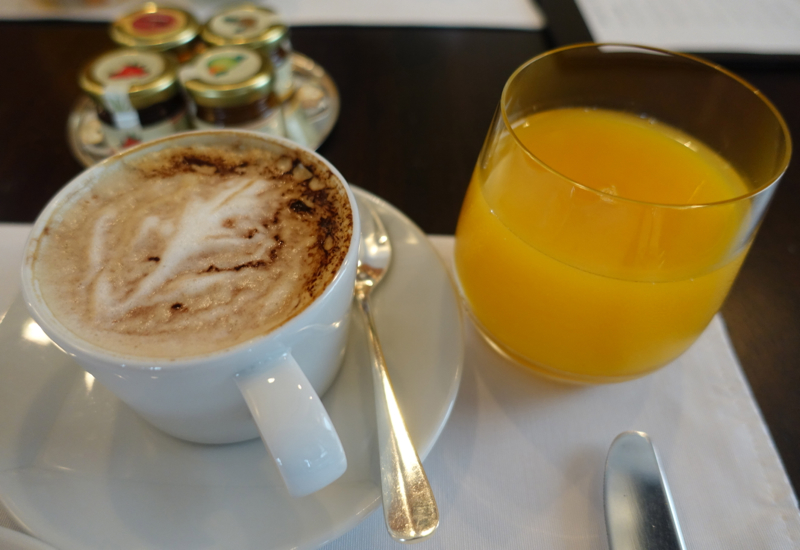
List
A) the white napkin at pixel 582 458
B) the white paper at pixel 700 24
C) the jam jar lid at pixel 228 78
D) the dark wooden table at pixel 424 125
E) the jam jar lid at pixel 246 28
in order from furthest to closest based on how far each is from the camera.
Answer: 1. the white paper at pixel 700 24
2. the jam jar lid at pixel 246 28
3. the jam jar lid at pixel 228 78
4. the dark wooden table at pixel 424 125
5. the white napkin at pixel 582 458

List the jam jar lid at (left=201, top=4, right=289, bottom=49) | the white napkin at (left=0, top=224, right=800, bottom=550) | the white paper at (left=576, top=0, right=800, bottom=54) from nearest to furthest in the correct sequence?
the white napkin at (left=0, top=224, right=800, bottom=550), the jam jar lid at (left=201, top=4, right=289, bottom=49), the white paper at (left=576, top=0, right=800, bottom=54)

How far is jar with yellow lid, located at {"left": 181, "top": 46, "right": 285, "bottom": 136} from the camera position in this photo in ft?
3.26

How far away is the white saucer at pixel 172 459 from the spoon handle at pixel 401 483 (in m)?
0.02

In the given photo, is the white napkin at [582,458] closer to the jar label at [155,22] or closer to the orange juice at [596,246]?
the orange juice at [596,246]

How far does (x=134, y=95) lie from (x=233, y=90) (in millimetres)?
195

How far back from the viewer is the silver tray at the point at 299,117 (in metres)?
1.09

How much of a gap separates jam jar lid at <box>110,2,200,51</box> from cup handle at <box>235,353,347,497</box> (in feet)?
3.49

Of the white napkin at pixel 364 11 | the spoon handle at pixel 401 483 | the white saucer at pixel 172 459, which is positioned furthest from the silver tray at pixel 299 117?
the spoon handle at pixel 401 483

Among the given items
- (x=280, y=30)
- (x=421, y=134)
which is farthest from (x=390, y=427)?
(x=280, y=30)

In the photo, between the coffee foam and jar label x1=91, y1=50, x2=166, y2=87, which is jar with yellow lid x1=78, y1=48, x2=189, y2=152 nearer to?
jar label x1=91, y1=50, x2=166, y2=87

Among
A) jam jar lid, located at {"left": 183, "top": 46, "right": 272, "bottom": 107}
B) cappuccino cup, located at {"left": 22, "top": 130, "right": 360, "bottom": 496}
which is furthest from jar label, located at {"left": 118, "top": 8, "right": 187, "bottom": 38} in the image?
cappuccino cup, located at {"left": 22, "top": 130, "right": 360, "bottom": 496}

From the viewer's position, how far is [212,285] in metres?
0.56

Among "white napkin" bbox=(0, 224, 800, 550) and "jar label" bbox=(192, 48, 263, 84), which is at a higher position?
"jar label" bbox=(192, 48, 263, 84)

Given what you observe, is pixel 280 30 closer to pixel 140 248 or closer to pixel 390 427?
pixel 140 248
